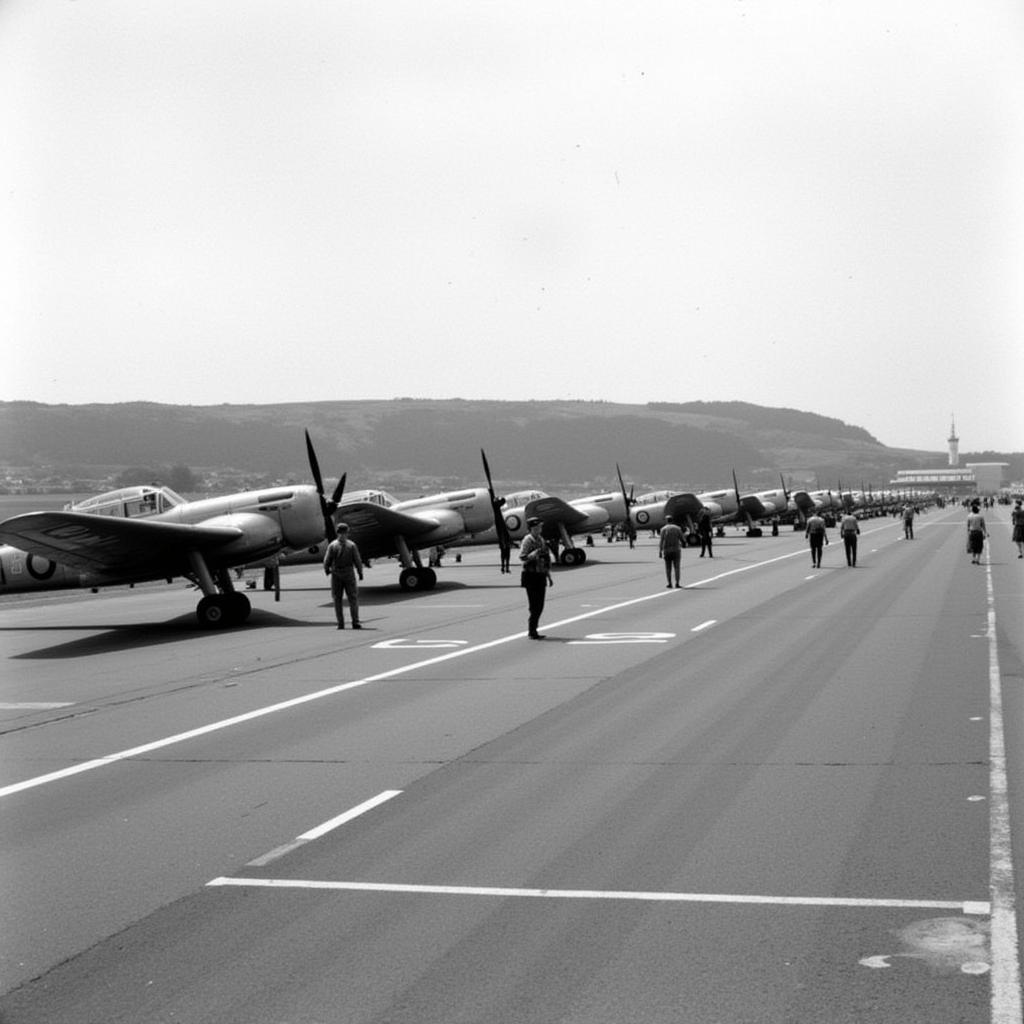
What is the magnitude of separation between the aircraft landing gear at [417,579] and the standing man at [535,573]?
13.0 m

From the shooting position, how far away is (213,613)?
22719mm

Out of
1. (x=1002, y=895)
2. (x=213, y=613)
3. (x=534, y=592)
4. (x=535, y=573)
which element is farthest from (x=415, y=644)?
(x=1002, y=895)

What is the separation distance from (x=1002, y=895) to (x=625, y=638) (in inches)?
501

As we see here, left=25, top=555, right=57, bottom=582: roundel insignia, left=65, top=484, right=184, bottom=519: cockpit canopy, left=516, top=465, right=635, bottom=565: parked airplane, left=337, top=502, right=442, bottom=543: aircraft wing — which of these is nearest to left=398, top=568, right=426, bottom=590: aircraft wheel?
left=337, top=502, right=442, bottom=543: aircraft wing

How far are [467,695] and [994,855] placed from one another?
736 centimetres

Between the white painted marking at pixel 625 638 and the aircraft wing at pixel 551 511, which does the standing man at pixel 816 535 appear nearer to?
the aircraft wing at pixel 551 511

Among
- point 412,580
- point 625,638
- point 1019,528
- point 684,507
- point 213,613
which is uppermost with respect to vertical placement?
point 684,507

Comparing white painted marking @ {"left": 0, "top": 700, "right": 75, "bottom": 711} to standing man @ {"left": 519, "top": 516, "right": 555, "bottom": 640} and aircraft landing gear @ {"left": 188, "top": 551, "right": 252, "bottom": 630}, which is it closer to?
standing man @ {"left": 519, "top": 516, "right": 555, "bottom": 640}

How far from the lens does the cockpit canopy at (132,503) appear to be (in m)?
25.0

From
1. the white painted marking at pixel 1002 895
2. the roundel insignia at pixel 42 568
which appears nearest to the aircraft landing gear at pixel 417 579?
the roundel insignia at pixel 42 568

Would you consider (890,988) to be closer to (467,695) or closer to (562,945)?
(562,945)

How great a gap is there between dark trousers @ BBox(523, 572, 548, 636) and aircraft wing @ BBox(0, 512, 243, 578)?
7.20 meters

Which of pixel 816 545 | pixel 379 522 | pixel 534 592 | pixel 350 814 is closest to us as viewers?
pixel 350 814

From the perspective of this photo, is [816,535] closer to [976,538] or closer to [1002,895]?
[976,538]
